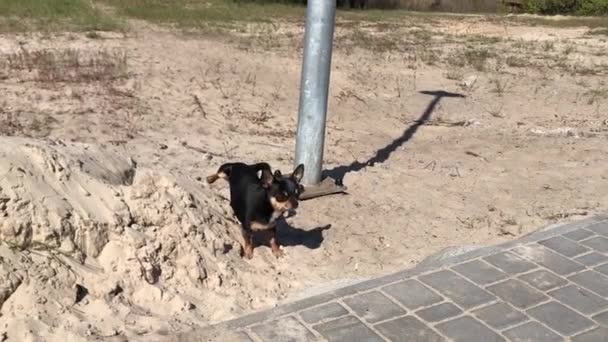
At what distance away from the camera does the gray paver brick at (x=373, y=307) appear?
362 centimetres

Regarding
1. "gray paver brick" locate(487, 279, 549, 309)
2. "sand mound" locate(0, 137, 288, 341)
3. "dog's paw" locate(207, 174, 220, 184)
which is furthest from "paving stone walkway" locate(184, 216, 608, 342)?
"dog's paw" locate(207, 174, 220, 184)

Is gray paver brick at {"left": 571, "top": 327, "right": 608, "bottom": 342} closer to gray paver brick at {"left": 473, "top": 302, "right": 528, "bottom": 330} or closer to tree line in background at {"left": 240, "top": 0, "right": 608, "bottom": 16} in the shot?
gray paver brick at {"left": 473, "top": 302, "right": 528, "bottom": 330}

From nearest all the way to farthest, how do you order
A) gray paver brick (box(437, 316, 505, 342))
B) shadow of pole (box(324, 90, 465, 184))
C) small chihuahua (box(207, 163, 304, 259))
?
gray paver brick (box(437, 316, 505, 342)), small chihuahua (box(207, 163, 304, 259)), shadow of pole (box(324, 90, 465, 184))

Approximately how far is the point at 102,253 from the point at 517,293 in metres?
2.31

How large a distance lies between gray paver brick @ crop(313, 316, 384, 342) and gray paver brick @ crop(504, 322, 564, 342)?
676 millimetres

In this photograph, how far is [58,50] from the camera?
9.76 metres

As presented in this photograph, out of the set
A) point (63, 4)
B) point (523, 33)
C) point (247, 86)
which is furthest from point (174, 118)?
point (523, 33)

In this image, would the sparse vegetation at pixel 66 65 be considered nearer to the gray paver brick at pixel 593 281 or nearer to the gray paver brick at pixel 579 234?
the gray paver brick at pixel 579 234

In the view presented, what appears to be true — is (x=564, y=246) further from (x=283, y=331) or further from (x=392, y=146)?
(x=392, y=146)

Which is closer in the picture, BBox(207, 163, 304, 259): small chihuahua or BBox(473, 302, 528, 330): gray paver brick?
BBox(473, 302, 528, 330): gray paver brick

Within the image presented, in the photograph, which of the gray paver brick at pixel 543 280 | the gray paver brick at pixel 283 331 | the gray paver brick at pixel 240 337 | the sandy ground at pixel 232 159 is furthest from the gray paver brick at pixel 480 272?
the gray paver brick at pixel 240 337

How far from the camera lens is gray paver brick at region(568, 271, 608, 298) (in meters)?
4.01

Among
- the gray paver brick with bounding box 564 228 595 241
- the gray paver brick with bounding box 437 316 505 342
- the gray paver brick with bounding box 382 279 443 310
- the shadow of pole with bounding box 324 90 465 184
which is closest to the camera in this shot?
the gray paver brick with bounding box 437 316 505 342

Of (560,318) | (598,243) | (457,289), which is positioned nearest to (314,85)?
(457,289)
